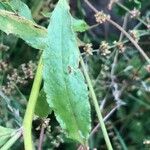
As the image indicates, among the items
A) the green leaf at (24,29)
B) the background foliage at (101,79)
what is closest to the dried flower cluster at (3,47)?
the background foliage at (101,79)

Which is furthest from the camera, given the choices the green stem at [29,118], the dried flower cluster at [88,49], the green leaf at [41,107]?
the dried flower cluster at [88,49]

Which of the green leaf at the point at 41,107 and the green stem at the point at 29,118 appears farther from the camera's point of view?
the green leaf at the point at 41,107

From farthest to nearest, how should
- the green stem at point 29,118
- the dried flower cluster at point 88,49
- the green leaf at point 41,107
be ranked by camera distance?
the dried flower cluster at point 88,49, the green leaf at point 41,107, the green stem at point 29,118

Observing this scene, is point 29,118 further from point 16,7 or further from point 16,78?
point 16,78

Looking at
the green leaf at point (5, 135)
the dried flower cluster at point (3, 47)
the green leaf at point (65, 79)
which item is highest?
the dried flower cluster at point (3, 47)

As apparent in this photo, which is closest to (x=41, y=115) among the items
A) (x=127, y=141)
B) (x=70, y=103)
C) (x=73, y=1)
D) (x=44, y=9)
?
(x=70, y=103)

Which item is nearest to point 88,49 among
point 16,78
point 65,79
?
point 16,78

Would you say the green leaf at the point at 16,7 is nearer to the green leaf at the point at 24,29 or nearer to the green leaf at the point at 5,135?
the green leaf at the point at 24,29

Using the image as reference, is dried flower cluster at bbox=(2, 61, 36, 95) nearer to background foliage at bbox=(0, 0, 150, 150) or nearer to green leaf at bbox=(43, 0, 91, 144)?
background foliage at bbox=(0, 0, 150, 150)
